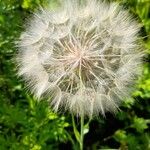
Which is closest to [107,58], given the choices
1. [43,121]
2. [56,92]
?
[56,92]

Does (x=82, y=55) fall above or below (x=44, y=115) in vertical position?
above

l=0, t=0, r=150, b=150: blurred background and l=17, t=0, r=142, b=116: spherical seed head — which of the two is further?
l=0, t=0, r=150, b=150: blurred background

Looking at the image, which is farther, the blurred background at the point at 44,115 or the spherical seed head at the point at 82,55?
the blurred background at the point at 44,115

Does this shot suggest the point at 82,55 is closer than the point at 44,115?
Yes

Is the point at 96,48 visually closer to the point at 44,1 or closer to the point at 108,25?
the point at 108,25
